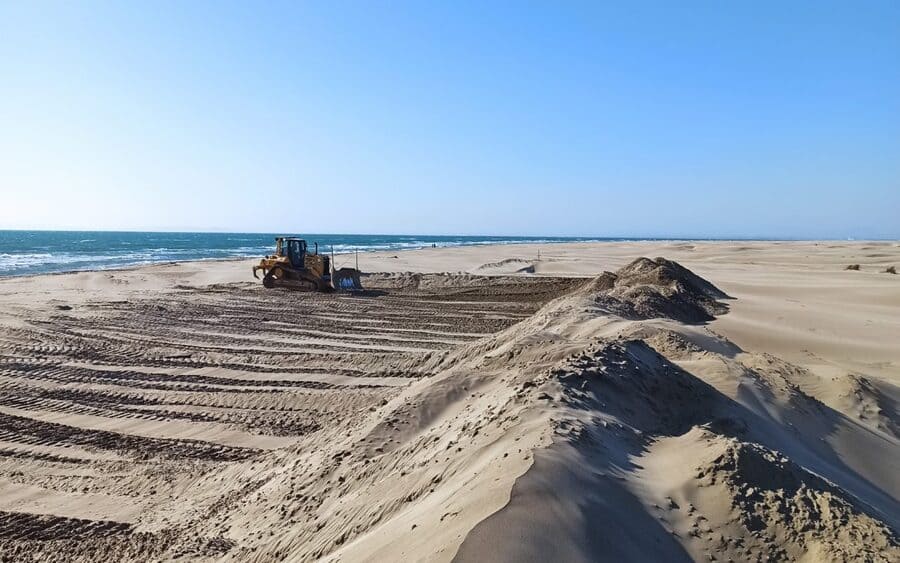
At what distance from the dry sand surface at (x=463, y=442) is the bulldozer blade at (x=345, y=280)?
30.0 feet

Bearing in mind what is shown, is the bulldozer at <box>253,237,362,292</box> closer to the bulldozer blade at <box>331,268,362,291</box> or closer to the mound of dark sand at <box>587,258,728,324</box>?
the bulldozer blade at <box>331,268,362,291</box>

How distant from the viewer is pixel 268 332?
572 inches

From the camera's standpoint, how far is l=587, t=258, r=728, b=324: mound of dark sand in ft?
42.7

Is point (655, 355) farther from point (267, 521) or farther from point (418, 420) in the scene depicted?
point (267, 521)

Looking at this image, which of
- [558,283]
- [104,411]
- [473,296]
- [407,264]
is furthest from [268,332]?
[407,264]

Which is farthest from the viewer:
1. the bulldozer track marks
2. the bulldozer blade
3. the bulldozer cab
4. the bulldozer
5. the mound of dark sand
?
the bulldozer blade

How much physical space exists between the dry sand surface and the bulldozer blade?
914 cm

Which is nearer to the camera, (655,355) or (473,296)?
(655,355)

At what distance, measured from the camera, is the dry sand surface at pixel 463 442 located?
3.17 meters

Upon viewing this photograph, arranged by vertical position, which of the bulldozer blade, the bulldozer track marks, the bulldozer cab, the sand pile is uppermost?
the bulldozer cab

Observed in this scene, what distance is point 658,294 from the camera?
14305mm

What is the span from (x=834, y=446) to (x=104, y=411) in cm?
927

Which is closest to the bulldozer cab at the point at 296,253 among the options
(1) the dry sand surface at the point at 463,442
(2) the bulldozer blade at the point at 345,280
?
(2) the bulldozer blade at the point at 345,280

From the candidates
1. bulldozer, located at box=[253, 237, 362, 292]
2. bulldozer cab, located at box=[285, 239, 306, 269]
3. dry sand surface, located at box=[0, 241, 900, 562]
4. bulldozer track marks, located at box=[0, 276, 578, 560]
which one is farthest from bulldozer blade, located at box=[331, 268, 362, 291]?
dry sand surface, located at box=[0, 241, 900, 562]
